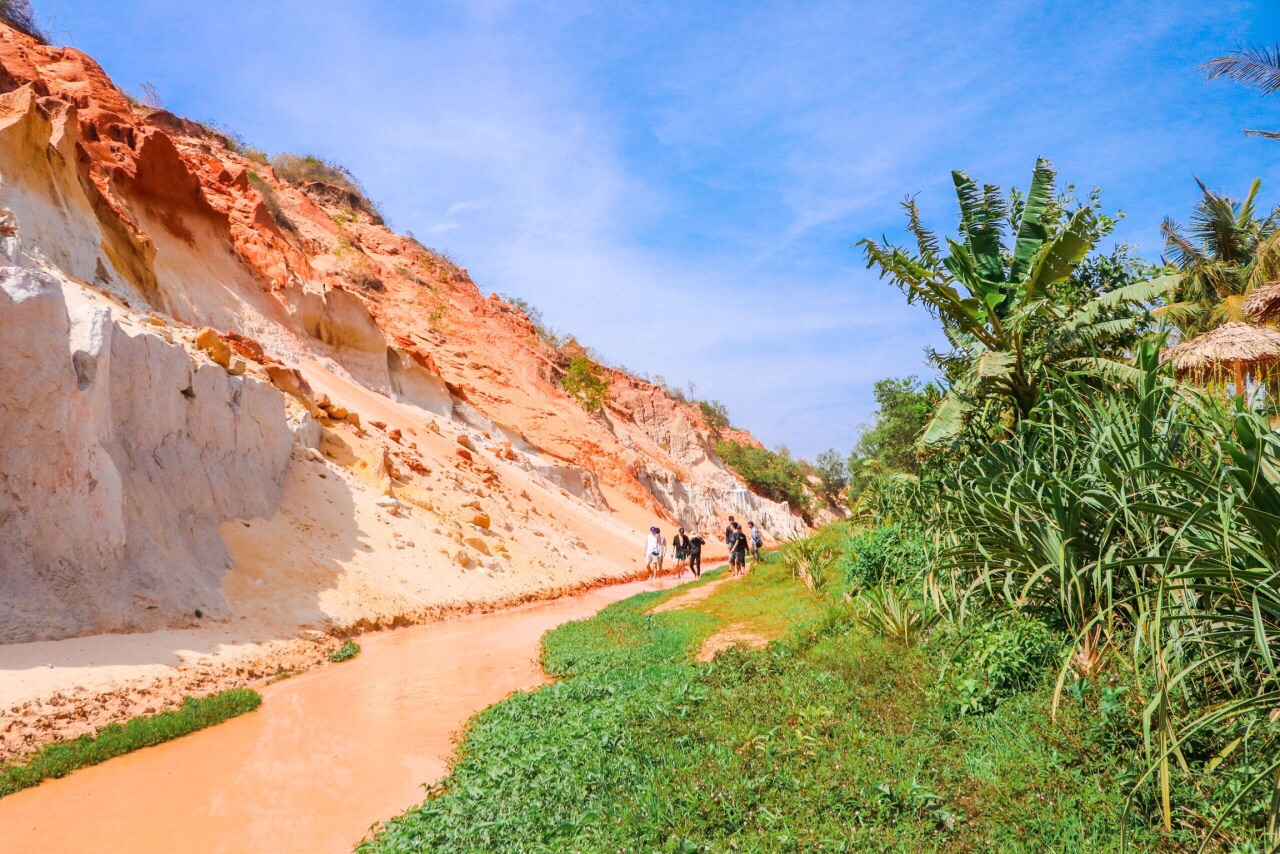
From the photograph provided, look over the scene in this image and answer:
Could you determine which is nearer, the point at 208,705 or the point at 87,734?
the point at 87,734

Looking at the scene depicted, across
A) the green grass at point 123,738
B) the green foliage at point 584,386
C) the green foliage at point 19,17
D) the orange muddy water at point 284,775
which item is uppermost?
the green foliage at point 19,17

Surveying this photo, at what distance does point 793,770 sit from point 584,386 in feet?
148

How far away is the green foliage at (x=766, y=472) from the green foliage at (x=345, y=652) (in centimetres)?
5519

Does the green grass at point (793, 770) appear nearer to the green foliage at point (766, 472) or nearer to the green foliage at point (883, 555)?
the green foliage at point (883, 555)

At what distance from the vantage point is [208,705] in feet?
30.4

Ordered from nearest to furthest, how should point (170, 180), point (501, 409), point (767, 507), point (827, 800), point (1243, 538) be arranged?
point (1243, 538) < point (827, 800) < point (170, 180) < point (501, 409) < point (767, 507)

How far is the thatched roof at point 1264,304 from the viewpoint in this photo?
14664 mm

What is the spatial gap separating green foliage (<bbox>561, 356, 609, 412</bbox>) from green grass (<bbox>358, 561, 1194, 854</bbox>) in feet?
136

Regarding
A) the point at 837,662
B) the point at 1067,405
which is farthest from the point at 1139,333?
the point at 837,662

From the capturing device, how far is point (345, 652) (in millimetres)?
12836

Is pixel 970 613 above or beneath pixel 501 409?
beneath

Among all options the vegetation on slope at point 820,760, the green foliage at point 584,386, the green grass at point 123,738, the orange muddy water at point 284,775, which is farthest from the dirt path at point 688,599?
the green foliage at point 584,386

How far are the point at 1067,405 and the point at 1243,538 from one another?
12.7 feet

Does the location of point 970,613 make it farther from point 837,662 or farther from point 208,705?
point 208,705
